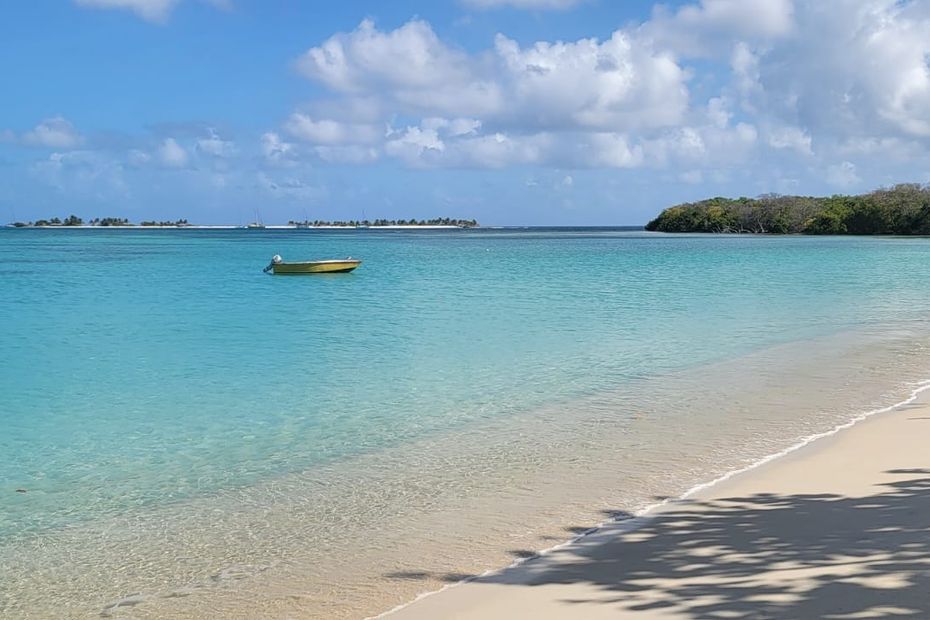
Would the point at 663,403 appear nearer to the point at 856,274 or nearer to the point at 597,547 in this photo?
the point at 597,547

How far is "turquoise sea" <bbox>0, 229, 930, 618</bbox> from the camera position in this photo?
21.0ft

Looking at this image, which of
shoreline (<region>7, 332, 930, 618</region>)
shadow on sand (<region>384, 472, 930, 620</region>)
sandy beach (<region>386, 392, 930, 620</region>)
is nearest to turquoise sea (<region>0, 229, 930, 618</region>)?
shoreline (<region>7, 332, 930, 618</region>)

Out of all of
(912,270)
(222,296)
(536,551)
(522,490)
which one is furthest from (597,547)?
(912,270)

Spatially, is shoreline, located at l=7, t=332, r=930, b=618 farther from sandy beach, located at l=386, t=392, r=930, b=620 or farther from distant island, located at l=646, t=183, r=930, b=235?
distant island, located at l=646, t=183, r=930, b=235

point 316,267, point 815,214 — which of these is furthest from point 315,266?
point 815,214

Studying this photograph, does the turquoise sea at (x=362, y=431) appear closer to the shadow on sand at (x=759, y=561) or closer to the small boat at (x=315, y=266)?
the shadow on sand at (x=759, y=561)

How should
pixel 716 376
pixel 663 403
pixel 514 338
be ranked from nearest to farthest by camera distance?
pixel 663 403
pixel 716 376
pixel 514 338

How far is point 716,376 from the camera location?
47.8 ft

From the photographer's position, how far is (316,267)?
44969mm

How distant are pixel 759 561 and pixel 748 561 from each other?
68mm

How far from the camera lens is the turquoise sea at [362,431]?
6.40 m

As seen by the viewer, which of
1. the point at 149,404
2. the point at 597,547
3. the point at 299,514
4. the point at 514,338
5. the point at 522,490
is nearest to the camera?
the point at 597,547

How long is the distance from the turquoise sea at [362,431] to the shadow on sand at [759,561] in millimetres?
564

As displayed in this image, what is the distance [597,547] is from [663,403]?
6178 mm
